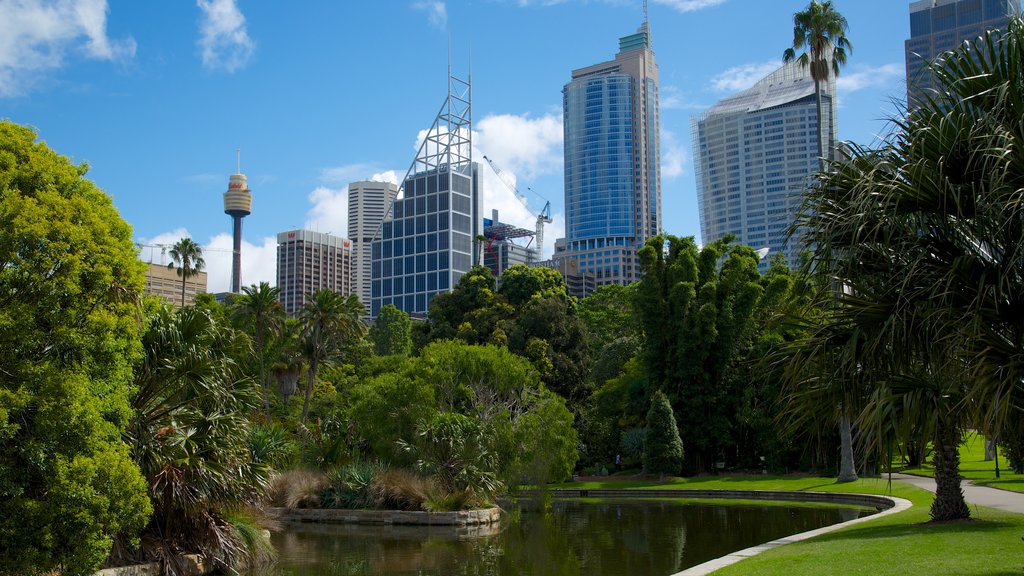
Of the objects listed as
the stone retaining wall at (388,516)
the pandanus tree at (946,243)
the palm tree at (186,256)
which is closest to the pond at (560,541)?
the stone retaining wall at (388,516)

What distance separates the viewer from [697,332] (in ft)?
148

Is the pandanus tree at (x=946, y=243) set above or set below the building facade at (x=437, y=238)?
below

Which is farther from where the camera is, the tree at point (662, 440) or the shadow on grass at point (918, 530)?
the tree at point (662, 440)

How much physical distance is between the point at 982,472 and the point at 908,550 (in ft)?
74.9

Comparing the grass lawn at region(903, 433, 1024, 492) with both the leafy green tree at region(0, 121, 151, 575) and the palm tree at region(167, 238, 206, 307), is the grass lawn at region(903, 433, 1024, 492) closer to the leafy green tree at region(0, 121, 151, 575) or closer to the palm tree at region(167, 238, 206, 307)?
the leafy green tree at region(0, 121, 151, 575)

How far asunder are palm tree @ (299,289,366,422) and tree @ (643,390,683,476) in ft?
55.8

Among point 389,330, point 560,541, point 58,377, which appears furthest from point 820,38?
point 389,330

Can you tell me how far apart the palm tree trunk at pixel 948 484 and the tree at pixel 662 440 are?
25.4m

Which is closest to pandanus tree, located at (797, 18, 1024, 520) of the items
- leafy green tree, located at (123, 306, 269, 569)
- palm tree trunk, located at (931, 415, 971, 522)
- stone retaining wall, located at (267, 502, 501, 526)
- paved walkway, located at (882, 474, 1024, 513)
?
palm tree trunk, located at (931, 415, 971, 522)

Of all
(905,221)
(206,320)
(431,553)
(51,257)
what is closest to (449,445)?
(431,553)

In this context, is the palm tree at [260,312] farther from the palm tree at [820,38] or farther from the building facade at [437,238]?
the building facade at [437,238]

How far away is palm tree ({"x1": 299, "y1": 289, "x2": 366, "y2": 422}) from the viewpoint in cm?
4669

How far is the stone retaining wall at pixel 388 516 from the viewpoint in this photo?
94.3 feet

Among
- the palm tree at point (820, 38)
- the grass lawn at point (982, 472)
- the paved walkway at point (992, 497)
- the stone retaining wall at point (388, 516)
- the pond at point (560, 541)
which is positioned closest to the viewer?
the pond at point (560, 541)
